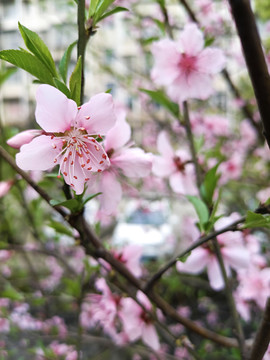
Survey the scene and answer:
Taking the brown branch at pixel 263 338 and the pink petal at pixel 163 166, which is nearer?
the brown branch at pixel 263 338

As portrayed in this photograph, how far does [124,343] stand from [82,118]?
1.38m

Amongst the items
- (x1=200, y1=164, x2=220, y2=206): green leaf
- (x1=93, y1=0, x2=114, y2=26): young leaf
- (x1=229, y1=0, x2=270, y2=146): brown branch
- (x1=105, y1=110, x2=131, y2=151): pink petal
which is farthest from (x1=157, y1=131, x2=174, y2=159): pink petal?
(x1=229, y1=0, x2=270, y2=146): brown branch

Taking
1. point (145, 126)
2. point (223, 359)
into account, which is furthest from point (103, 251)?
point (145, 126)

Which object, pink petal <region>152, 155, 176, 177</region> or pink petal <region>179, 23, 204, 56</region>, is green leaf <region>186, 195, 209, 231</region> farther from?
pink petal <region>179, 23, 204, 56</region>

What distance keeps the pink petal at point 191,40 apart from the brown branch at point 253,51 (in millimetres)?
527

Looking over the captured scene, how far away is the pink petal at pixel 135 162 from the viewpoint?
61cm

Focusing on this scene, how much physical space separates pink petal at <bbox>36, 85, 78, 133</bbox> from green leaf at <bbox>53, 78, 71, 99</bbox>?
19 millimetres

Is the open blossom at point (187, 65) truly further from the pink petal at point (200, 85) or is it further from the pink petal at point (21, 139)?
the pink petal at point (21, 139)

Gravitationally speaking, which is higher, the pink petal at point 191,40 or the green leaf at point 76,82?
the pink petal at point 191,40

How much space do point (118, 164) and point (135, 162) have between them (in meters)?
0.04

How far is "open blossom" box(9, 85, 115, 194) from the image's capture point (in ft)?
1.62

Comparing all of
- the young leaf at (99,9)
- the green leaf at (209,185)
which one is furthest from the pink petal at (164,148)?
the young leaf at (99,9)

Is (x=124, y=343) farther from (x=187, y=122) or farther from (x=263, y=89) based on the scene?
(x=263, y=89)

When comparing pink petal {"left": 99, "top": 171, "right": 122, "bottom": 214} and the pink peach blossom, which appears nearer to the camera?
pink petal {"left": 99, "top": 171, "right": 122, "bottom": 214}
